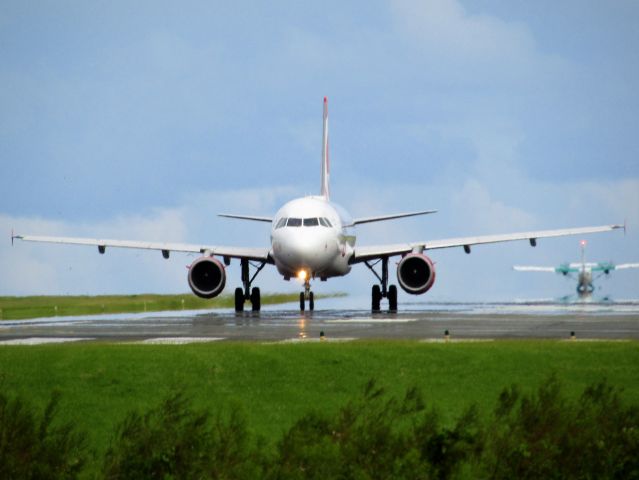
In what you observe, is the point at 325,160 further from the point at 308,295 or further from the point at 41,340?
the point at 41,340

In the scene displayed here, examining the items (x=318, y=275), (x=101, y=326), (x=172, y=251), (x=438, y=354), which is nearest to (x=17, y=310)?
(x=172, y=251)

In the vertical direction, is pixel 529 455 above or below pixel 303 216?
below

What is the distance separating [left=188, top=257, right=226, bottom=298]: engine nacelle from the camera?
163ft

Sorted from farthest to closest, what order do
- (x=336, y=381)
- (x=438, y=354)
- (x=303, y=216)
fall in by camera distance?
(x=303, y=216) < (x=438, y=354) < (x=336, y=381)

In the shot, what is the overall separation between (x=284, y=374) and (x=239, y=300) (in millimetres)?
32232

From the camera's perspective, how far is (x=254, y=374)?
19.6 meters

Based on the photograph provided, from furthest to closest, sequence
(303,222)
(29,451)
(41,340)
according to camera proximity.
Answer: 1. (303,222)
2. (41,340)
3. (29,451)

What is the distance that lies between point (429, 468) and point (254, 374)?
29.2 ft

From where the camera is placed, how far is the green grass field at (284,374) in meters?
16.9

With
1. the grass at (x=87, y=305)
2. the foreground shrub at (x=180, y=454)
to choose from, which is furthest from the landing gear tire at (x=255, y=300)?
the foreground shrub at (x=180, y=454)

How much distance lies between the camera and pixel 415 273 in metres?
49.9

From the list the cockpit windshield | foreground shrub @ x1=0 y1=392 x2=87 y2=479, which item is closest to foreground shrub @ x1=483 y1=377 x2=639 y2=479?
foreground shrub @ x1=0 y1=392 x2=87 y2=479

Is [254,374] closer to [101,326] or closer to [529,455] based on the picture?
[529,455]

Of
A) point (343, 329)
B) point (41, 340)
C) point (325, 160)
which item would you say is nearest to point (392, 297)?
point (325, 160)
